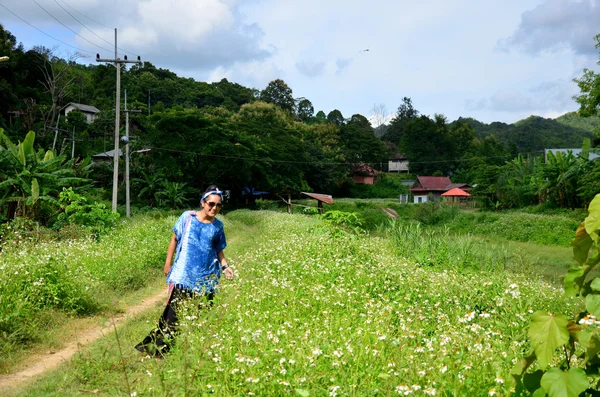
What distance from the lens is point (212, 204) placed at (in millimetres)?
5770

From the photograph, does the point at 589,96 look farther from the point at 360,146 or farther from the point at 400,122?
the point at 400,122

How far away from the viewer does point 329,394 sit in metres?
3.25

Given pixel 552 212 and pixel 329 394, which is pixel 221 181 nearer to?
pixel 552 212

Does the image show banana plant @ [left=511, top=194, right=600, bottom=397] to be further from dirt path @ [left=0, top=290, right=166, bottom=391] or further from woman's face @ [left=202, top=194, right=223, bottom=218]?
woman's face @ [left=202, top=194, right=223, bottom=218]

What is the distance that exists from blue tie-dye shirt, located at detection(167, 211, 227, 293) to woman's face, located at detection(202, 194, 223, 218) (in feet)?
0.51

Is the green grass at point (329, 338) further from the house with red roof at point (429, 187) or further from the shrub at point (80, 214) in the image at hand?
the house with red roof at point (429, 187)

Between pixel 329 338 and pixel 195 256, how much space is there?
2005mm

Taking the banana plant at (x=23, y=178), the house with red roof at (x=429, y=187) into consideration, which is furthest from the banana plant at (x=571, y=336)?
the house with red roof at (x=429, y=187)

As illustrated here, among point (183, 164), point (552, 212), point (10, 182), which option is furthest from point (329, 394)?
point (183, 164)

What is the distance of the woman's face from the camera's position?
5.77 metres

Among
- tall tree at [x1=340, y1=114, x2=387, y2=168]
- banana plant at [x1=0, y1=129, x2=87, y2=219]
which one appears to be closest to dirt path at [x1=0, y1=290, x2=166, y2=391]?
banana plant at [x1=0, y1=129, x2=87, y2=219]

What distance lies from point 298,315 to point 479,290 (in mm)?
2850

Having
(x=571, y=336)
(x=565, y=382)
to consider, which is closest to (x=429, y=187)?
(x=571, y=336)

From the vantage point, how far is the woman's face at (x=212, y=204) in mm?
5771
